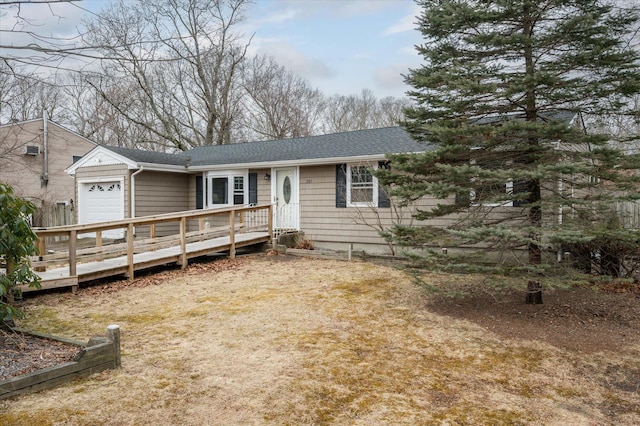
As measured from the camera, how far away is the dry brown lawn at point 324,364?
3299 mm

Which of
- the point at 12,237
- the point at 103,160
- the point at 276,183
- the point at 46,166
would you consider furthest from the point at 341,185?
the point at 46,166

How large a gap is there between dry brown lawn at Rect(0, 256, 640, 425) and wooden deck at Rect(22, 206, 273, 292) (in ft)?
1.90

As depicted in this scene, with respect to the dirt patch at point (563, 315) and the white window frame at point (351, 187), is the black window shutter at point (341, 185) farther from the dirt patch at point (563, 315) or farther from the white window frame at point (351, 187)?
the dirt patch at point (563, 315)

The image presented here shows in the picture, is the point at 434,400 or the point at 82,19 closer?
the point at 434,400

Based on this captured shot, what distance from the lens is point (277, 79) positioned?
30.6 meters

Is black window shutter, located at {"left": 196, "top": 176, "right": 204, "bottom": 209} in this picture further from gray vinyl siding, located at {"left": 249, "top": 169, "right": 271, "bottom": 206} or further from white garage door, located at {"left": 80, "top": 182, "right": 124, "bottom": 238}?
gray vinyl siding, located at {"left": 249, "top": 169, "right": 271, "bottom": 206}

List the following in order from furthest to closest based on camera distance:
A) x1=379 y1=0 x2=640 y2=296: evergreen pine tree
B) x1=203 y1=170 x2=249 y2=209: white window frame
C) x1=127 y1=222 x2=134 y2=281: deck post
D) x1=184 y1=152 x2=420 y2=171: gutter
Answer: x1=203 y1=170 x2=249 y2=209: white window frame < x1=184 y1=152 x2=420 y2=171: gutter < x1=127 y1=222 x2=134 y2=281: deck post < x1=379 y1=0 x2=640 y2=296: evergreen pine tree

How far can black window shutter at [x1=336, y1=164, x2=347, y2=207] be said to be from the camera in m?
11.6

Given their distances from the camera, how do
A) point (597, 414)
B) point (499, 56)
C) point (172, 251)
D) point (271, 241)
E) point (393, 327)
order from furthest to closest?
point (271, 241), point (172, 251), point (499, 56), point (393, 327), point (597, 414)

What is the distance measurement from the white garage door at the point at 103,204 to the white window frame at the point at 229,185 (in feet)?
8.66

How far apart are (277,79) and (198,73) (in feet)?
21.6

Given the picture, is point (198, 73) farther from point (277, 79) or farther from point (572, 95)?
point (572, 95)

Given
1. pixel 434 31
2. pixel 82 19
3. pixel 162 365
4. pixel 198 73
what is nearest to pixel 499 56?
pixel 434 31

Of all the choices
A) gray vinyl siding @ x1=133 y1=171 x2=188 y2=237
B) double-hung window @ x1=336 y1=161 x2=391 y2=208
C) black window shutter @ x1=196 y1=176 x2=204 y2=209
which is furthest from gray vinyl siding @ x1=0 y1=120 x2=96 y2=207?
double-hung window @ x1=336 y1=161 x2=391 y2=208
